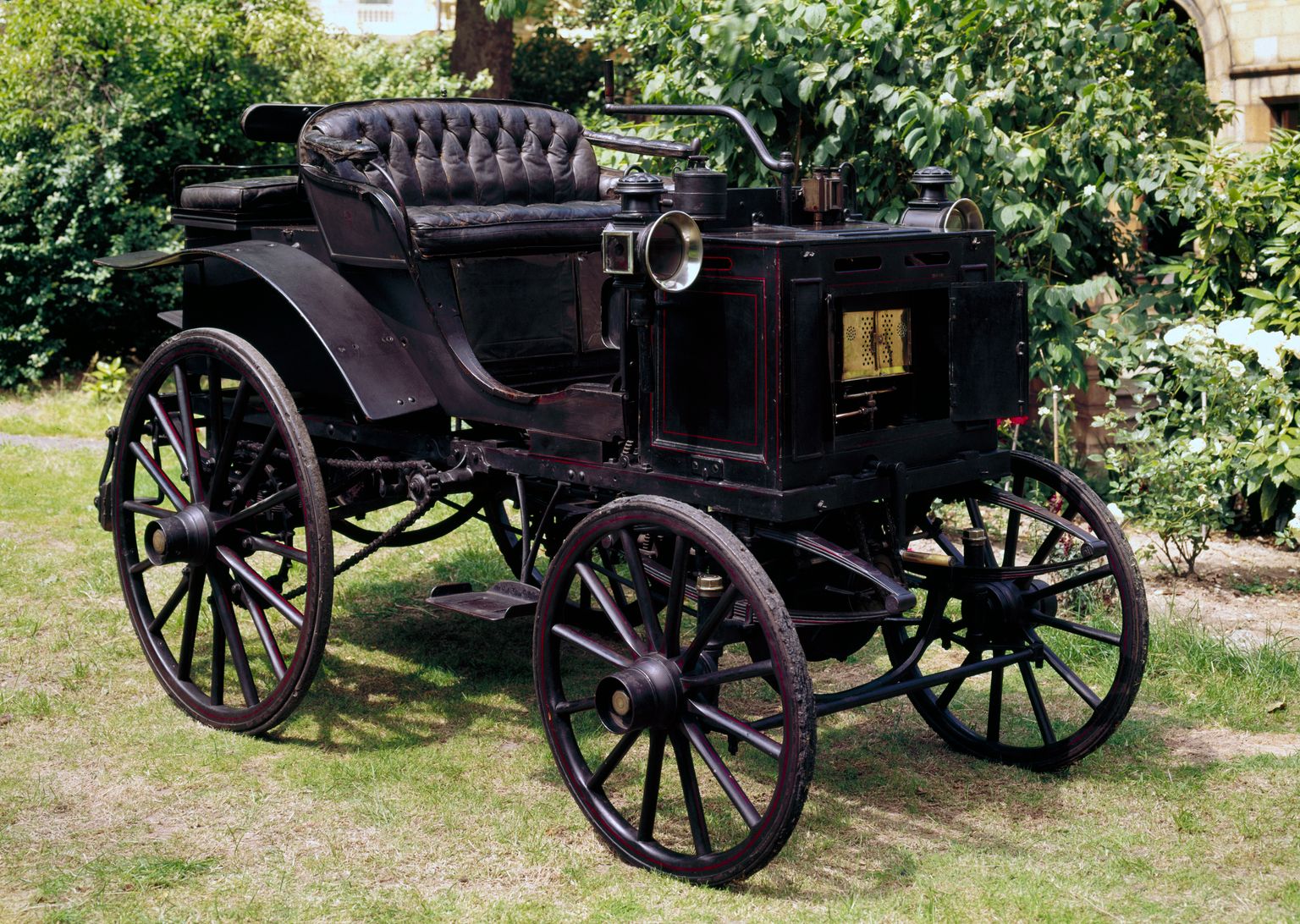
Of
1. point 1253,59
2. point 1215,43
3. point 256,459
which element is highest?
point 1215,43

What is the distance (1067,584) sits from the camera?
13.4ft

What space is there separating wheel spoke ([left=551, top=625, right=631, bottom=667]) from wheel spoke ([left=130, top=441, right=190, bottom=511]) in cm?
157

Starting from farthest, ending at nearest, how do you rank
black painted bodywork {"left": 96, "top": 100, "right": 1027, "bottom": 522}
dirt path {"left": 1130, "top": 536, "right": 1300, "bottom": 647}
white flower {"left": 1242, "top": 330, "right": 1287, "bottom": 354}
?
white flower {"left": 1242, "top": 330, "right": 1287, "bottom": 354} → dirt path {"left": 1130, "top": 536, "right": 1300, "bottom": 647} → black painted bodywork {"left": 96, "top": 100, "right": 1027, "bottom": 522}

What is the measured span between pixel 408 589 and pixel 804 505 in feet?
10.6

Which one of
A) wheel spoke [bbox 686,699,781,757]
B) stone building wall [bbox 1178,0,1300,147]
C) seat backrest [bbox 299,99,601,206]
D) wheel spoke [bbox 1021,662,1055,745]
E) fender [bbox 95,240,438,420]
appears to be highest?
stone building wall [bbox 1178,0,1300,147]

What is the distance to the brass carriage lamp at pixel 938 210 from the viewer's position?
399 cm

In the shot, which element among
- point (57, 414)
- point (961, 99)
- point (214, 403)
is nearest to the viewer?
point (214, 403)

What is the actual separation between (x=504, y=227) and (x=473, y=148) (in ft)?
2.88

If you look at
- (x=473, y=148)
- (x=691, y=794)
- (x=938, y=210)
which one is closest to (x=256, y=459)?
(x=473, y=148)

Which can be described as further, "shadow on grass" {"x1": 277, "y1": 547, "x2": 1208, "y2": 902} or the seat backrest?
the seat backrest

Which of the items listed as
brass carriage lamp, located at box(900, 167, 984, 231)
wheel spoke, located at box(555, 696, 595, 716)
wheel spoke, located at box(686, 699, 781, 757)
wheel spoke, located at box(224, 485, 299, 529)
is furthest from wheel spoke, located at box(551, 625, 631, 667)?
brass carriage lamp, located at box(900, 167, 984, 231)

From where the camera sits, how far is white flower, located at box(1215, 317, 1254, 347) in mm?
5848

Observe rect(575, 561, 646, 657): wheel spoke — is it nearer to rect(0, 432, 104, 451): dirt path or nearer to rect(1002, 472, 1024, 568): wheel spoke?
rect(1002, 472, 1024, 568): wheel spoke

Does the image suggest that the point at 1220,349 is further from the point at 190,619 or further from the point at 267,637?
the point at 190,619
